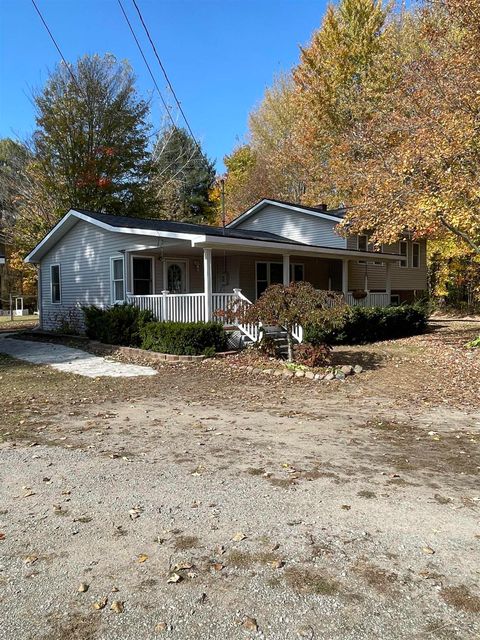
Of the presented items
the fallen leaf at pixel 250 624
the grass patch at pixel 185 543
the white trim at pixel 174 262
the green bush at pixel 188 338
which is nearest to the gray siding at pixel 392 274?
the white trim at pixel 174 262

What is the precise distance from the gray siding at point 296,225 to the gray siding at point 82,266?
8003 millimetres

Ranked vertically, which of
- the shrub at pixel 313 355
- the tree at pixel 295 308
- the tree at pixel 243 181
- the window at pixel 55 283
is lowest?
the shrub at pixel 313 355

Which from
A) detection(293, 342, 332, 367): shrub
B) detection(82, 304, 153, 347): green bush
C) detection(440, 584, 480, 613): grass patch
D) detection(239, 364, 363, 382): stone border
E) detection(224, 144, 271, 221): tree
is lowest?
detection(440, 584, 480, 613): grass patch

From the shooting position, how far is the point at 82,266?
58.3ft

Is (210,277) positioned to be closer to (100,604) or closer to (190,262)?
(190,262)

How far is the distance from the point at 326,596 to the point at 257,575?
0.42 m

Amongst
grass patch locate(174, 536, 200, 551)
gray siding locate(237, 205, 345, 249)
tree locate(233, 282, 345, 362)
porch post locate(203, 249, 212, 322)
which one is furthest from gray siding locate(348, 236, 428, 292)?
grass patch locate(174, 536, 200, 551)

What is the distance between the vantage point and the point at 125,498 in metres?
4.03

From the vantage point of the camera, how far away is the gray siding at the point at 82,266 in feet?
53.5

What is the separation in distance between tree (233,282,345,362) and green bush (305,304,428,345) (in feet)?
8.55

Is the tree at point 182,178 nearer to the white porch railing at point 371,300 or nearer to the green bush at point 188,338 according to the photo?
the white porch railing at point 371,300

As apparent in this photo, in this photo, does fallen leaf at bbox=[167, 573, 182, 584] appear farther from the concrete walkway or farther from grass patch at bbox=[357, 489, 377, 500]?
the concrete walkway

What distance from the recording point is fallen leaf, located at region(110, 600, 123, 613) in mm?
2570

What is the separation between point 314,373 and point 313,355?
70 cm
